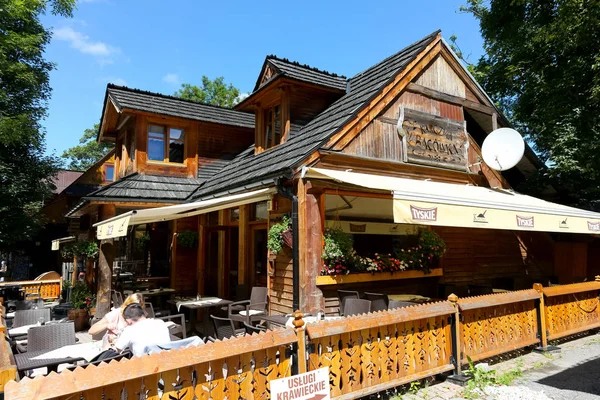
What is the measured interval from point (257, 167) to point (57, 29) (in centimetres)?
1467

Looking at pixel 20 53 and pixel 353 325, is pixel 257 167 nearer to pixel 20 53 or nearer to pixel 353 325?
pixel 353 325

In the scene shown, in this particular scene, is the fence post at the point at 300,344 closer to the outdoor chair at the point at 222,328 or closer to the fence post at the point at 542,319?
the outdoor chair at the point at 222,328

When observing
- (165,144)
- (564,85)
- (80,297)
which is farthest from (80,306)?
(564,85)

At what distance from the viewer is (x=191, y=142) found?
1319 centimetres

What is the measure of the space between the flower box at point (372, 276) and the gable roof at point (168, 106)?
7.93 m

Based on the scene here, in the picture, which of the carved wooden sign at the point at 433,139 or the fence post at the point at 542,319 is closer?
the fence post at the point at 542,319

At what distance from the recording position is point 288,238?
298 inches

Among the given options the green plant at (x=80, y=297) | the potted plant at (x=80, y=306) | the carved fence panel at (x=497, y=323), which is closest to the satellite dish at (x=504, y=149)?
the carved fence panel at (x=497, y=323)

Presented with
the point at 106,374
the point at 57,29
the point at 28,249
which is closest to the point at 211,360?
the point at 106,374

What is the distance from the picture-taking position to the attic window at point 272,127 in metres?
10.9

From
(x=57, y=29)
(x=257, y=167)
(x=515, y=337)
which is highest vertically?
(x=57, y=29)

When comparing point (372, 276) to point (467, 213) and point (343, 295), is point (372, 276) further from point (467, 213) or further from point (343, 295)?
point (467, 213)

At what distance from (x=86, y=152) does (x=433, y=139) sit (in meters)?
44.2

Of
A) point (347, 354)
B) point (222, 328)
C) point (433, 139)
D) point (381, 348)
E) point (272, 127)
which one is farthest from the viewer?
point (272, 127)
